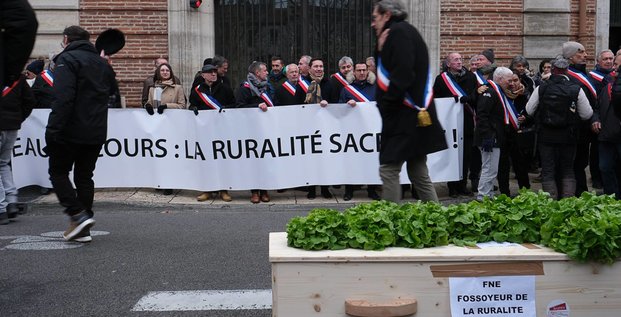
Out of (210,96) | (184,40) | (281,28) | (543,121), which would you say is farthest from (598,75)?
(184,40)

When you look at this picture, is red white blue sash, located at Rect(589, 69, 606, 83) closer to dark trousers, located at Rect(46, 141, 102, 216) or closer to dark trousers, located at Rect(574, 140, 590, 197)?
dark trousers, located at Rect(574, 140, 590, 197)

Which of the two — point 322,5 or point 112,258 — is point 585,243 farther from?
point 322,5

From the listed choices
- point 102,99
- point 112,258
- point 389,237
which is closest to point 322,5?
point 102,99

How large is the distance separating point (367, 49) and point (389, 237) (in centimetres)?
1093

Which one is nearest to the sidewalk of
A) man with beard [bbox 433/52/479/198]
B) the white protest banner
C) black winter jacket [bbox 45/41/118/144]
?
the white protest banner

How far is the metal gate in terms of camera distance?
14.4 m

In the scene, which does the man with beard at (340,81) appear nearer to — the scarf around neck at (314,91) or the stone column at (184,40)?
the scarf around neck at (314,91)

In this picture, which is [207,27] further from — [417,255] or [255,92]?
[417,255]

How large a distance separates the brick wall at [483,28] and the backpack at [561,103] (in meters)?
5.39

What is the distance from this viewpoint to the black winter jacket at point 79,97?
7.02 metres

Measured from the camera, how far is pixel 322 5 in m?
14.4

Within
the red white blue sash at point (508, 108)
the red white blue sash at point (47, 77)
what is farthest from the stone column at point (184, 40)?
the red white blue sash at point (508, 108)

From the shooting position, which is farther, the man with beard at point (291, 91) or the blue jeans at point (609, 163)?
the man with beard at point (291, 91)

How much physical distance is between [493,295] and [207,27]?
11086 mm
